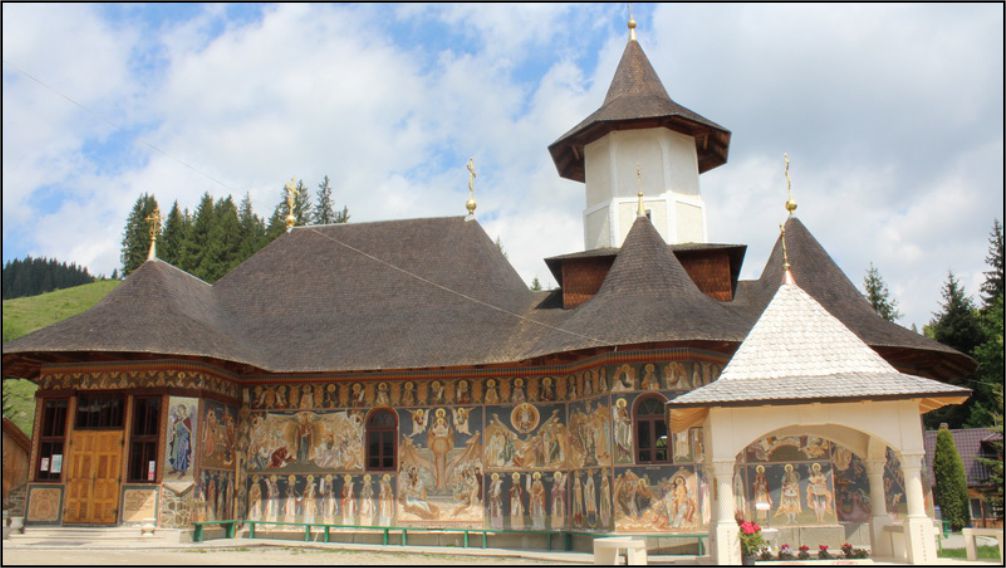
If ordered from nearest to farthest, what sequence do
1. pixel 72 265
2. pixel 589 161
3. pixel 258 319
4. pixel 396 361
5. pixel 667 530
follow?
pixel 667 530 < pixel 396 361 < pixel 258 319 < pixel 589 161 < pixel 72 265

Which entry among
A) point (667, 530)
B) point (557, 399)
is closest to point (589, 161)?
point (557, 399)

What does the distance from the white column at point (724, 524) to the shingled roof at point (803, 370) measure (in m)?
0.89

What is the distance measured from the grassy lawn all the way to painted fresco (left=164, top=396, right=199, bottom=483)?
45.7 feet

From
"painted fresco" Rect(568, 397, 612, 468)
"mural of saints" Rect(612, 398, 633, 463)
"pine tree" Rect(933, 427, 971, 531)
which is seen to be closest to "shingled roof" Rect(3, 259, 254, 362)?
"painted fresco" Rect(568, 397, 612, 468)

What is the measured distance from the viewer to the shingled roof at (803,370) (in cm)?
1134

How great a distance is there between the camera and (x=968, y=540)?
1339 cm

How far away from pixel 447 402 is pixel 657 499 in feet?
16.4

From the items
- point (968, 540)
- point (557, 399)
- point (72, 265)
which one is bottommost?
point (968, 540)

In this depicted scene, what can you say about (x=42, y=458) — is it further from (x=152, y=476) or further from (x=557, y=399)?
(x=557, y=399)

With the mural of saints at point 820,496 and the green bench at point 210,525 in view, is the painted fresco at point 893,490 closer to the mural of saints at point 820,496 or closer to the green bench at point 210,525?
the mural of saints at point 820,496

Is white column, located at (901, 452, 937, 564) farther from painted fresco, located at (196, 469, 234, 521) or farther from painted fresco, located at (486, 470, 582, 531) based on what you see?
painted fresco, located at (196, 469, 234, 521)

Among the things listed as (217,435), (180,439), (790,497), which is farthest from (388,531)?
(790,497)

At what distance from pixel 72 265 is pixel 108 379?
94746 millimetres

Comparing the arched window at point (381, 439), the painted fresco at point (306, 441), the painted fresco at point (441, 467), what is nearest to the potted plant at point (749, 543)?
the painted fresco at point (441, 467)
